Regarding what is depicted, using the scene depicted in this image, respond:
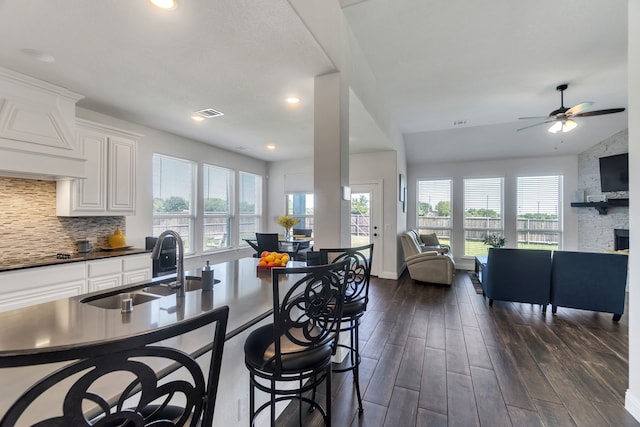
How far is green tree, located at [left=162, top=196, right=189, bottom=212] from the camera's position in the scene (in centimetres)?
462

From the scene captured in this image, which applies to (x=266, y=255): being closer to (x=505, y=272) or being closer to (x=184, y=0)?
(x=184, y=0)

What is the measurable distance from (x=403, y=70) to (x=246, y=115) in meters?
2.12

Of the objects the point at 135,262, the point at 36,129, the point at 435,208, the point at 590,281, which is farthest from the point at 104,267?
the point at 435,208

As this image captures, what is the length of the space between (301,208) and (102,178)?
4.20 metres

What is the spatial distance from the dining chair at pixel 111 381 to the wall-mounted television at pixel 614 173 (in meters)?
7.03

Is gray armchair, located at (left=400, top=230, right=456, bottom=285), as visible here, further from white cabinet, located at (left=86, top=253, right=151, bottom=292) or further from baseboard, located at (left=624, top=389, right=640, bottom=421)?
white cabinet, located at (left=86, top=253, right=151, bottom=292)

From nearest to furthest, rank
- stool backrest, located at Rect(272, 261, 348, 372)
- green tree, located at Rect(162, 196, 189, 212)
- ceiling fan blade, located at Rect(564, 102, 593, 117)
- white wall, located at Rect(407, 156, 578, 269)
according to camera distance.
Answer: stool backrest, located at Rect(272, 261, 348, 372)
ceiling fan blade, located at Rect(564, 102, 593, 117)
green tree, located at Rect(162, 196, 189, 212)
white wall, located at Rect(407, 156, 578, 269)

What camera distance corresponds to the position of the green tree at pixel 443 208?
7004 mm

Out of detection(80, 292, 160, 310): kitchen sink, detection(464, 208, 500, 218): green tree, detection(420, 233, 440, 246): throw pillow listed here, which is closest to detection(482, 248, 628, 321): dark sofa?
detection(420, 233, 440, 246): throw pillow

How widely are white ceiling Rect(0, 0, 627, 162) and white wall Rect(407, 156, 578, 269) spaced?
1.62m

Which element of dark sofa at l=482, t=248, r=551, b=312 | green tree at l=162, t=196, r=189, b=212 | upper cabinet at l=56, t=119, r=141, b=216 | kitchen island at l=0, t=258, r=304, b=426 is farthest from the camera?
green tree at l=162, t=196, r=189, b=212

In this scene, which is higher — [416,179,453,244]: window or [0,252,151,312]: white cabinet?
[416,179,453,244]: window

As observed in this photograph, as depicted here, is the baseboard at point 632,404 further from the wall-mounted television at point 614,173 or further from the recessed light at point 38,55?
the recessed light at point 38,55

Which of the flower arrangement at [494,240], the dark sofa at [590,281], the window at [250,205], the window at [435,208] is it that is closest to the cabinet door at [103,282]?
the window at [250,205]
